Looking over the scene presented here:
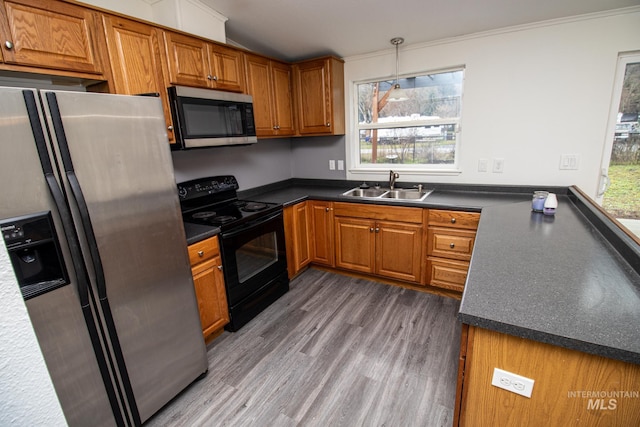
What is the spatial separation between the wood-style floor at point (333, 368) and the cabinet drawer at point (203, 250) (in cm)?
68

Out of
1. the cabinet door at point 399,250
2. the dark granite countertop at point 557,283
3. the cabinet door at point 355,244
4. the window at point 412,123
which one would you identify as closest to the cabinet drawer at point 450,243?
the cabinet door at point 399,250

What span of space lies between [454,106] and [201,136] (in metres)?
2.29

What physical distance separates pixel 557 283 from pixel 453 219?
138 cm

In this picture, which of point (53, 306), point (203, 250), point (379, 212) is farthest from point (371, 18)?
point (53, 306)

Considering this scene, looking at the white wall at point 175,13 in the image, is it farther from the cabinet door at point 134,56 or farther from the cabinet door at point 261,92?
the cabinet door at point 261,92

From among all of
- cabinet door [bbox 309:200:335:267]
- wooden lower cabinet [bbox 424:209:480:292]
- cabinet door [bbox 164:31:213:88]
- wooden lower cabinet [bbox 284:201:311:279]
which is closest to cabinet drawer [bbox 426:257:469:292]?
wooden lower cabinet [bbox 424:209:480:292]

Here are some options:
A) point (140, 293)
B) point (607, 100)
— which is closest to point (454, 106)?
point (607, 100)

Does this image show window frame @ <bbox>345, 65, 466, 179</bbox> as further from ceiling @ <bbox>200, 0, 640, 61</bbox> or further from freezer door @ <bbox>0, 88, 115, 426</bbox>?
freezer door @ <bbox>0, 88, 115, 426</bbox>

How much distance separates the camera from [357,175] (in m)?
3.41

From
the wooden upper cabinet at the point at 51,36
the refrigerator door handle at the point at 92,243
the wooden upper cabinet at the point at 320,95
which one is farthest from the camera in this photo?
the wooden upper cabinet at the point at 320,95

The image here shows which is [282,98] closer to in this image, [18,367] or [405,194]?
[405,194]

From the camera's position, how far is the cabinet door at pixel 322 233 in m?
3.04

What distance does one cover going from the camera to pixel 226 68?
238cm

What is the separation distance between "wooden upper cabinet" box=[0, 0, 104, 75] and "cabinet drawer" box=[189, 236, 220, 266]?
43.7 inches
